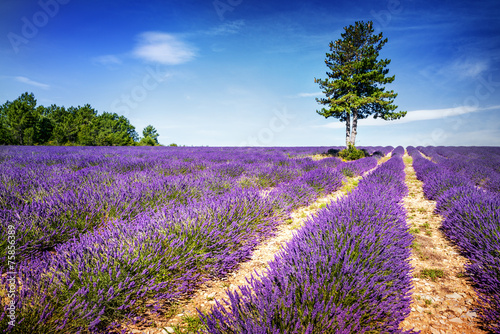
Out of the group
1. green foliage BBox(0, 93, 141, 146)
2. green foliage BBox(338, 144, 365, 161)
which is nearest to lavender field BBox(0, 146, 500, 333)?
green foliage BBox(338, 144, 365, 161)

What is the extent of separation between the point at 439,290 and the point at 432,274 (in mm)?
261

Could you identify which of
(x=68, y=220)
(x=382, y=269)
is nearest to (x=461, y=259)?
(x=382, y=269)

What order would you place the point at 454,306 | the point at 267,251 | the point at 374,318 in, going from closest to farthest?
the point at 374,318 < the point at 454,306 < the point at 267,251

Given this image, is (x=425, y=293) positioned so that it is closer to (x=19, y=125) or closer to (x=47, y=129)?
(x=19, y=125)

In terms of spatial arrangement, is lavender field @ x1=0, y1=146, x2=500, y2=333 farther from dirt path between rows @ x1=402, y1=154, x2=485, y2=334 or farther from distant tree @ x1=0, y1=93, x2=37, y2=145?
distant tree @ x1=0, y1=93, x2=37, y2=145

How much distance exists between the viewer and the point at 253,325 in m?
1.18

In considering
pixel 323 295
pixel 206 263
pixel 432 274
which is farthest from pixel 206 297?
pixel 432 274

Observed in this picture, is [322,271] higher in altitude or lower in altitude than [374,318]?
higher

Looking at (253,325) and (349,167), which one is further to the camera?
(349,167)

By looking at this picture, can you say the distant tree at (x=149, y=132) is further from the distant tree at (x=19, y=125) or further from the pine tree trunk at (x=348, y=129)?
the pine tree trunk at (x=348, y=129)

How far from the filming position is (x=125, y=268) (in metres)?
1.72

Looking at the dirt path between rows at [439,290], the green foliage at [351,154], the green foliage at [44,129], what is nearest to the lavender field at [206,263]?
the dirt path between rows at [439,290]

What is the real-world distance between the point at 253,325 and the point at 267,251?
1.84 m

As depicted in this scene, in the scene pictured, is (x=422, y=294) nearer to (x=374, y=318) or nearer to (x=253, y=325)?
(x=374, y=318)
